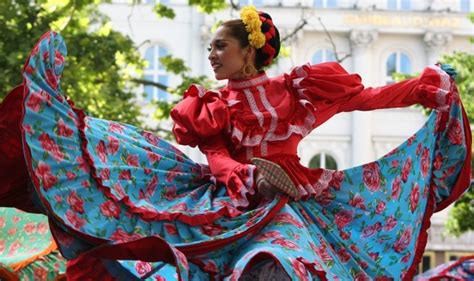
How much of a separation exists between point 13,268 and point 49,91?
3.17m

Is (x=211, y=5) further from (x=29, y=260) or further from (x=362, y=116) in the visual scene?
(x=362, y=116)

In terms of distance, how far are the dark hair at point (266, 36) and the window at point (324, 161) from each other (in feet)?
81.1

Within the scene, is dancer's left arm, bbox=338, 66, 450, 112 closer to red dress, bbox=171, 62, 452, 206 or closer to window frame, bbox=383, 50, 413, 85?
red dress, bbox=171, 62, 452, 206

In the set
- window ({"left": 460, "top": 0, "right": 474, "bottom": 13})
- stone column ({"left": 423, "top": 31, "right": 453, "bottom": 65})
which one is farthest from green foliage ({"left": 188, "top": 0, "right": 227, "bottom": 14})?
window ({"left": 460, "top": 0, "right": 474, "bottom": 13})

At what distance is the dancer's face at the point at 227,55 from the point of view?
4.84 m

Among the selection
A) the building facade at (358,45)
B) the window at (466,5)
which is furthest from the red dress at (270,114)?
the window at (466,5)

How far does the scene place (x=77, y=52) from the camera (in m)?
13.8

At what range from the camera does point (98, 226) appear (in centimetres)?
422

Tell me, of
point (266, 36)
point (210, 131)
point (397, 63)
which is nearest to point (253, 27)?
point (266, 36)

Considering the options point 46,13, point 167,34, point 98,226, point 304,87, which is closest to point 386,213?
point 304,87

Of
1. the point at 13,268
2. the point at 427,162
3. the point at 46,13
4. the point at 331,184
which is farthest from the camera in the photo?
the point at 46,13

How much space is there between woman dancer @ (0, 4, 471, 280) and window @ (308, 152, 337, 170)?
80.2ft

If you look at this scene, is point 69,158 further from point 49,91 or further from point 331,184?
point 331,184

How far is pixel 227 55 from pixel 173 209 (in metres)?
0.75
